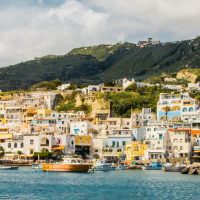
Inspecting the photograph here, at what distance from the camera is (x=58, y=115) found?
114 m

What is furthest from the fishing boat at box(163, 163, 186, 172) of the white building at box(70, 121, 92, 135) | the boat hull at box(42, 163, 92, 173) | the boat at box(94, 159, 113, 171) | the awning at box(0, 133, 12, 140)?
the awning at box(0, 133, 12, 140)

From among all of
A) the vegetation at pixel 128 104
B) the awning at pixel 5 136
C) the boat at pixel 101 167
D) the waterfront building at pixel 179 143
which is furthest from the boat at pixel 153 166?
the vegetation at pixel 128 104

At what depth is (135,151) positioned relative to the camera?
98250mm

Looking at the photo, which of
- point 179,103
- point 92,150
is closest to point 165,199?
point 92,150

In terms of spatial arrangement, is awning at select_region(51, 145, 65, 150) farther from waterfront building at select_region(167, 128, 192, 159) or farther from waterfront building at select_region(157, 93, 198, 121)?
waterfront building at select_region(157, 93, 198, 121)

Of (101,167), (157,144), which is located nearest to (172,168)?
(101,167)

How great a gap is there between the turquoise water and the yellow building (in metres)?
21.4

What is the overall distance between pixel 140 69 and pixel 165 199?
14354cm

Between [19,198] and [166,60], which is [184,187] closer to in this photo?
[19,198]

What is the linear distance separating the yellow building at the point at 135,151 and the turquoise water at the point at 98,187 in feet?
70.3

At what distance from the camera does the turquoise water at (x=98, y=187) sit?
5188cm

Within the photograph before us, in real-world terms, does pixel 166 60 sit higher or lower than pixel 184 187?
higher

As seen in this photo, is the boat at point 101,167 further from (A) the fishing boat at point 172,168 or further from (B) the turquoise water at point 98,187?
(B) the turquoise water at point 98,187

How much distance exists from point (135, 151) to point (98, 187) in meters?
39.0
